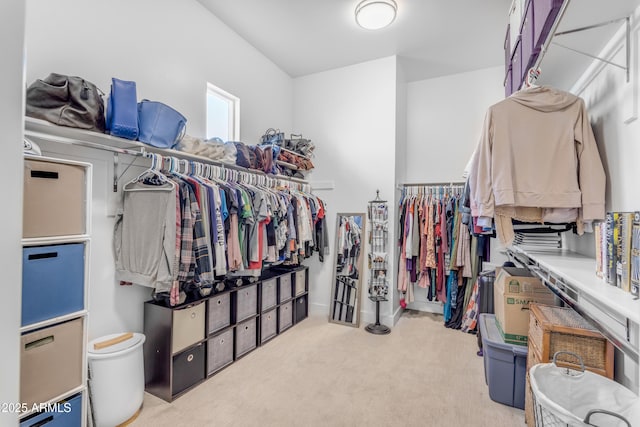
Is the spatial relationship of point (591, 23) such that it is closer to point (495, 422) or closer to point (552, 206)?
point (552, 206)

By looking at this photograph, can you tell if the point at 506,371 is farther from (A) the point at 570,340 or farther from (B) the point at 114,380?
(B) the point at 114,380

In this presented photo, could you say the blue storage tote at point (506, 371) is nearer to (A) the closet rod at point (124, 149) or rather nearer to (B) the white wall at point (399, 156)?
(B) the white wall at point (399, 156)

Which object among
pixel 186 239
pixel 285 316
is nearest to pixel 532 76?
A: pixel 186 239

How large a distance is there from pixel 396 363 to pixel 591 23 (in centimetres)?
254

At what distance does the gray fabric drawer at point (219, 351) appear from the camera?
239cm

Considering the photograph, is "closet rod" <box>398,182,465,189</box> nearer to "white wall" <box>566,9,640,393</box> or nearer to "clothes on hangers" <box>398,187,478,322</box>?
"clothes on hangers" <box>398,187,478,322</box>

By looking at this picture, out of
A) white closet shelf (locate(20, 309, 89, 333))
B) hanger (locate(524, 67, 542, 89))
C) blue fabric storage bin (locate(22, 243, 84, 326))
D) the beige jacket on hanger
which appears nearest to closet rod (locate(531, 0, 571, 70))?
hanger (locate(524, 67, 542, 89))

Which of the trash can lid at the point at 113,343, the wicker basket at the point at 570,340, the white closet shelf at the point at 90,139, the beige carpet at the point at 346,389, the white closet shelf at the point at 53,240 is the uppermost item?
the white closet shelf at the point at 90,139

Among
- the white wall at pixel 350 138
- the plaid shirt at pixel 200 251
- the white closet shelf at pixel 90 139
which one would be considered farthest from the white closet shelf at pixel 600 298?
the white closet shelf at pixel 90 139

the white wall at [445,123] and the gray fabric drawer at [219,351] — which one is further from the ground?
the white wall at [445,123]

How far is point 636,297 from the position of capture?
0.97 metres

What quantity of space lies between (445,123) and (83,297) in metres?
4.16

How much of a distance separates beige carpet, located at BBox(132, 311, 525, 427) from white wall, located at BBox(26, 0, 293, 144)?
2143 mm

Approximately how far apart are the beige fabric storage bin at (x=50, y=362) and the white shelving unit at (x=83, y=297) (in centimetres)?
1
